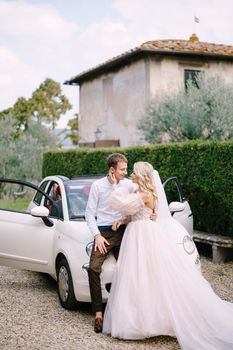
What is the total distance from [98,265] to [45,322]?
90cm

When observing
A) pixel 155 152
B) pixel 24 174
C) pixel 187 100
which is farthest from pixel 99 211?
pixel 24 174

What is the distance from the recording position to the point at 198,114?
19.3 metres

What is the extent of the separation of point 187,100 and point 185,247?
1351cm

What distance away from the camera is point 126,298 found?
5797mm

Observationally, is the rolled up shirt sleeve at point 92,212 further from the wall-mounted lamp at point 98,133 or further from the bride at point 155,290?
the wall-mounted lamp at point 98,133

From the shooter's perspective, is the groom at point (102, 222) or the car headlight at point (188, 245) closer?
the groom at point (102, 222)

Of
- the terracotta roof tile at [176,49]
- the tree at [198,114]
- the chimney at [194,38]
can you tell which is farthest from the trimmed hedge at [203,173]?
the chimney at [194,38]

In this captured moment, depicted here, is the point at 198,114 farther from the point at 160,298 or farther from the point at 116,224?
the point at 160,298

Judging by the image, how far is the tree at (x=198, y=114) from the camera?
19.2 metres

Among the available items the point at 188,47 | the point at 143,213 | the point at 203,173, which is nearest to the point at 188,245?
the point at 143,213

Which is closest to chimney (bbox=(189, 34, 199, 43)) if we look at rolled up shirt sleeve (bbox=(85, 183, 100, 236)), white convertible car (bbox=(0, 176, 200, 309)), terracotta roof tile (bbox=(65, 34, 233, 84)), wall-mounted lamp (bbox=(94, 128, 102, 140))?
terracotta roof tile (bbox=(65, 34, 233, 84))

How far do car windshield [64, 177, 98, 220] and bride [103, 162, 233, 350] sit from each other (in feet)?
4.54

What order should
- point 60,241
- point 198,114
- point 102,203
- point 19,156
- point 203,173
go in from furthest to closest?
1. point 19,156
2. point 198,114
3. point 203,173
4. point 60,241
5. point 102,203

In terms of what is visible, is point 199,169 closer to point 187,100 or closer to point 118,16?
point 118,16
